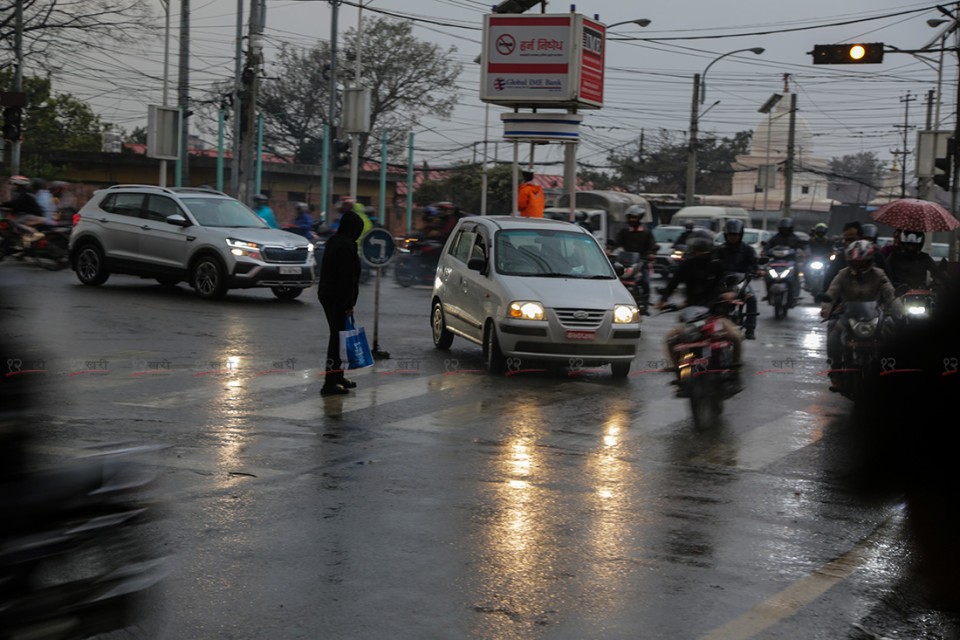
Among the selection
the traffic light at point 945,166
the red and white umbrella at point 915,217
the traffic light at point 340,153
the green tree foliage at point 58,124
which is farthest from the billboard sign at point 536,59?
the green tree foliage at point 58,124

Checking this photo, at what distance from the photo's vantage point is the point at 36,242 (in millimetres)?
24484

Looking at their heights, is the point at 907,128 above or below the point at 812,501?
above

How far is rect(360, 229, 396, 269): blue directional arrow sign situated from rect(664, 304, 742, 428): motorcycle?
466 cm

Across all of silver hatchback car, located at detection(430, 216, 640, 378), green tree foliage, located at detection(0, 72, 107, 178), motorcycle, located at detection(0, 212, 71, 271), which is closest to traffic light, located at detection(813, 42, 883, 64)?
silver hatchback car, located at detection(430, 216, 640, 378)

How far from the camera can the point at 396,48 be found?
61844 mm

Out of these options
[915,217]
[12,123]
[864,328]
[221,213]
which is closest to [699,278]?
[864,328]

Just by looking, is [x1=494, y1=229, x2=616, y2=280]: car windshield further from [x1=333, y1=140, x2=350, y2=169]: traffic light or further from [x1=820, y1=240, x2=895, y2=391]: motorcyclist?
[x1=333, y1=140, x2=350, y2=169]: traffic light

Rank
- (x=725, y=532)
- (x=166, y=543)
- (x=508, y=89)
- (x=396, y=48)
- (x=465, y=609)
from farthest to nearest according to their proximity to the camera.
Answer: (x=396, y=48)
(x=508, y=89)
(x=725, y=532)
(x=166, y=543)
(x=465, y=609)

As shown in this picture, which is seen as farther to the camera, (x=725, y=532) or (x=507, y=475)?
(x=507, y=475)

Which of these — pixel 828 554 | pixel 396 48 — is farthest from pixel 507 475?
pixel 396 48

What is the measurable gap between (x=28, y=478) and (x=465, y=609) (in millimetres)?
2107

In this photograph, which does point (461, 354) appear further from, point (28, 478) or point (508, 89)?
point (508, 89)

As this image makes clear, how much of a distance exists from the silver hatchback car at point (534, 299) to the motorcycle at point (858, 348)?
235 centimetres

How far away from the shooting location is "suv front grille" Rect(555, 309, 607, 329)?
43.7 feet
